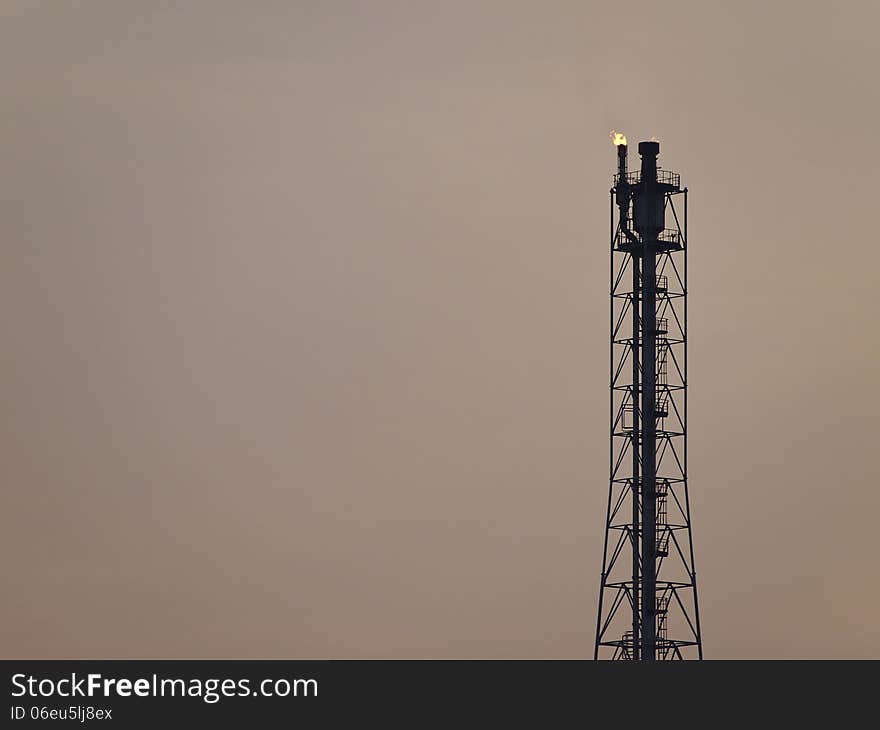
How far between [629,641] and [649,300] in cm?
1835

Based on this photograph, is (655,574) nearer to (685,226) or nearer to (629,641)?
(629,641)

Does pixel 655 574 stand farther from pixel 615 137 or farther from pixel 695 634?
pixel 615 137

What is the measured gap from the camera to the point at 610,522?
382 feet

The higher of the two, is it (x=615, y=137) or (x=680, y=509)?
(x=615, y=137)

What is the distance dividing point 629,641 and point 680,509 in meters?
7.58
